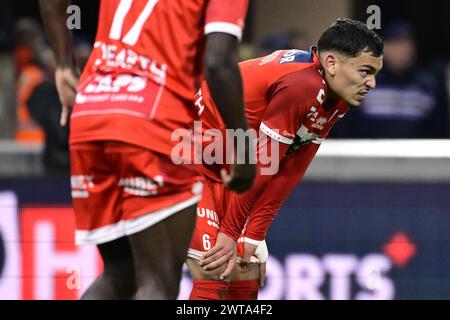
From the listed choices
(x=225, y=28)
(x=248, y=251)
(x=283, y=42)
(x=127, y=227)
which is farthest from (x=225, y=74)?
(x=283, y=42)

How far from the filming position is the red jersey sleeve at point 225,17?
410 cm

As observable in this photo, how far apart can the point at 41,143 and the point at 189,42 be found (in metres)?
4.79

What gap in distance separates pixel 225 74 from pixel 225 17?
23cm

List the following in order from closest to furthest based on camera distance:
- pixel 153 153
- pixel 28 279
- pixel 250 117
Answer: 1. pixel 153 153
2. pixel 250 117
3. pixel 28 279

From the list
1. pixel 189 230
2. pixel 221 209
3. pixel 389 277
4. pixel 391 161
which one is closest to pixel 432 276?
pixel 389 277

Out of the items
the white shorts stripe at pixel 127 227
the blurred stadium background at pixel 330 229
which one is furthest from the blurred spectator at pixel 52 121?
the white shorts stripe at pixel 127 227

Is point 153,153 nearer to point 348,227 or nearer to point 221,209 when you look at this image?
point 221,209

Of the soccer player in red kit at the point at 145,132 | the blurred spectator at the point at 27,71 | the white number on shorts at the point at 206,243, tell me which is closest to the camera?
the soccer player in red kit at the point at 145,132

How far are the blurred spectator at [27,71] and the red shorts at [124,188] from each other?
4.73m

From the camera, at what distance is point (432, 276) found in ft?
26.4

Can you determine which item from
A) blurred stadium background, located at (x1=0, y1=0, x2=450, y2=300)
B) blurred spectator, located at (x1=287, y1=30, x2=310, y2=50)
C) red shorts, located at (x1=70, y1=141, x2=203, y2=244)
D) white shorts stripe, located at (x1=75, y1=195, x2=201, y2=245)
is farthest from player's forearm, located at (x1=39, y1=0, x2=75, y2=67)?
blurred spectator, located at (x1=287, y1=30, x2=310, y2=50)

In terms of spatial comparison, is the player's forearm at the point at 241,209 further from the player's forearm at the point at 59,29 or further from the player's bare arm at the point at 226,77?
the player's bare arm at the point at 226,77

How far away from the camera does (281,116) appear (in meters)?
5.39

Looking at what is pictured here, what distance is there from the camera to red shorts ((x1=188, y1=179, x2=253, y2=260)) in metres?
5.68
